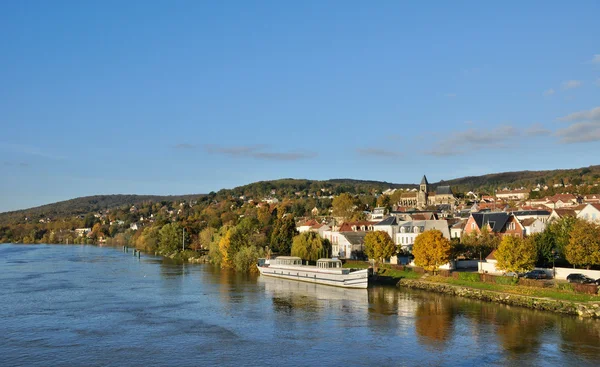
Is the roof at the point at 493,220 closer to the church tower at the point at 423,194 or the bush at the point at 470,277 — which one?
the bush at the point at 470,277

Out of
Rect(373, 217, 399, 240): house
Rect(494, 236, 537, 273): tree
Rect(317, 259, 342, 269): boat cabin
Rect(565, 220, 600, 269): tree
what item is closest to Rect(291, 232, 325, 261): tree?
Rect(373, 217, 399, 240): house

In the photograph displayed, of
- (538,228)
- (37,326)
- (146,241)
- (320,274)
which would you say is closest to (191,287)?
(320,274)

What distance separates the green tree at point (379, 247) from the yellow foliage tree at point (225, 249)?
66.2 ft

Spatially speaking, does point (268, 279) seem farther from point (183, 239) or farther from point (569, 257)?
point (183, 239)

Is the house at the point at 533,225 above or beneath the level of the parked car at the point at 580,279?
above

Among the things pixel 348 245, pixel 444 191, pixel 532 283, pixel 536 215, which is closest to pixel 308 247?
pixel 348 245

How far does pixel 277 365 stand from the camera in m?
23.2

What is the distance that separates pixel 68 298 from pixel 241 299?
12.9 m

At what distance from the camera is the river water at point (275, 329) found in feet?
79.7

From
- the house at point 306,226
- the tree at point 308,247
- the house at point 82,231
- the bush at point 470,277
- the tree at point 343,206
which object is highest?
the tree at point 343,206

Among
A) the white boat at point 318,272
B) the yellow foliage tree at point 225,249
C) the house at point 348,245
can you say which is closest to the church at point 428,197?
the house at point 348,245

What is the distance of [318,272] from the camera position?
5103 cm

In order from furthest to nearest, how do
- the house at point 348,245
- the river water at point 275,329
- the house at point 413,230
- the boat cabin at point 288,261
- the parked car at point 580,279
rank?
1. the house at point 348,245
2. the house at point 413,230
3. the boat cabin at point 288,261
4. the parked car at point 580,279
5. the river water at point 275,329

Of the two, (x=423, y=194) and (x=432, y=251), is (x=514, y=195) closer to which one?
(x=423, y=194)
